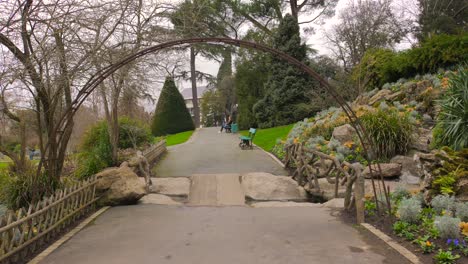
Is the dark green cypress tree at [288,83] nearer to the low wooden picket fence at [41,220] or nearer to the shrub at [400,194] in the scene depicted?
the shrub at [400,194]

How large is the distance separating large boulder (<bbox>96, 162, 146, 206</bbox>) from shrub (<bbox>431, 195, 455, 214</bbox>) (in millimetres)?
5586

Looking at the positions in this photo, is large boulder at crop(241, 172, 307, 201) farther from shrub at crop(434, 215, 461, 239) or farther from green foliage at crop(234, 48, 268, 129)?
green foliage at crop(234, 48, 268, 129)

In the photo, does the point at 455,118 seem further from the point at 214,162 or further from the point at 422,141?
the point at 214,162

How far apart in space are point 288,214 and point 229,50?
25.8 m

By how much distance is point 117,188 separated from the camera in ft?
26.9

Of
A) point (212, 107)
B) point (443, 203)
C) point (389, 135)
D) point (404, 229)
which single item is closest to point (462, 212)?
point (443, 203)

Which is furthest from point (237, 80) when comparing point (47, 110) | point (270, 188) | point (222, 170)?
point (47, 110)

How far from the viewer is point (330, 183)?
31.2ft

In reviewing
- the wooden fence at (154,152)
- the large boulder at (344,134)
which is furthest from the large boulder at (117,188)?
the large boulder at (344,134)

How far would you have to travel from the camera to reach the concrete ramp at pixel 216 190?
365 inches

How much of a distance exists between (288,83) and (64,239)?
2351cm

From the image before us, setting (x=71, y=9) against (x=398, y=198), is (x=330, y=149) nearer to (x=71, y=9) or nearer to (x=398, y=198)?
(x=398, y=198)

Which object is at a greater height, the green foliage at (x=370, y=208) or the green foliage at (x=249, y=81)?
the green foliage at (x=249, y=81)

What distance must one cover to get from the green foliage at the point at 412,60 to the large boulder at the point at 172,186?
11.5 m
